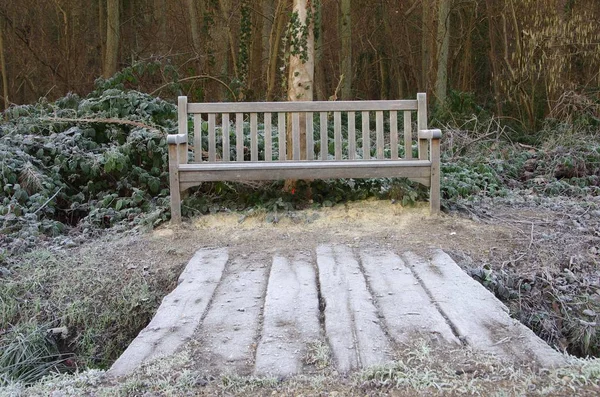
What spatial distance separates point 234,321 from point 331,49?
15.0 meters

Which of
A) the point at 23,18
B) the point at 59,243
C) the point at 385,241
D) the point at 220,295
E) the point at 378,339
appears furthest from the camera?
the point at 23,18

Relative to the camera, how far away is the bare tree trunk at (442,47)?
39.4 feet

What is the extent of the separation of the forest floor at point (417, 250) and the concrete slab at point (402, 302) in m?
0.21

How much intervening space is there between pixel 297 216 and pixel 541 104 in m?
7.94

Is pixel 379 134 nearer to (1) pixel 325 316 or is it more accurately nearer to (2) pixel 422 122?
(2) pixel 422 122

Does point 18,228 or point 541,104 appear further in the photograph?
point 541,104

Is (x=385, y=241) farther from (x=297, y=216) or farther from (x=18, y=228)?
(x=18, y=228)

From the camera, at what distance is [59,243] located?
213 inches

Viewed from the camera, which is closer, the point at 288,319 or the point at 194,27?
the point at 288,319

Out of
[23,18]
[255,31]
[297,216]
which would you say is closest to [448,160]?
[297,216]

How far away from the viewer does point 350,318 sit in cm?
326

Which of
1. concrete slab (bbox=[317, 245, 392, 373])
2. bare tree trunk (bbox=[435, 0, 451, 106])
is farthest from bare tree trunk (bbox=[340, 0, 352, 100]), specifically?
concrete slab (bbox=[317, 245, 392, 373])

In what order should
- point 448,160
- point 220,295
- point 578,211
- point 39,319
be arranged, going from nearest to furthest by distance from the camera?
point 220,295 < point 39,319 < point 578,211 < point 448,160

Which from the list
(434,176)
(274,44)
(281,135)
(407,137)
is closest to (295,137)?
(281,135)
